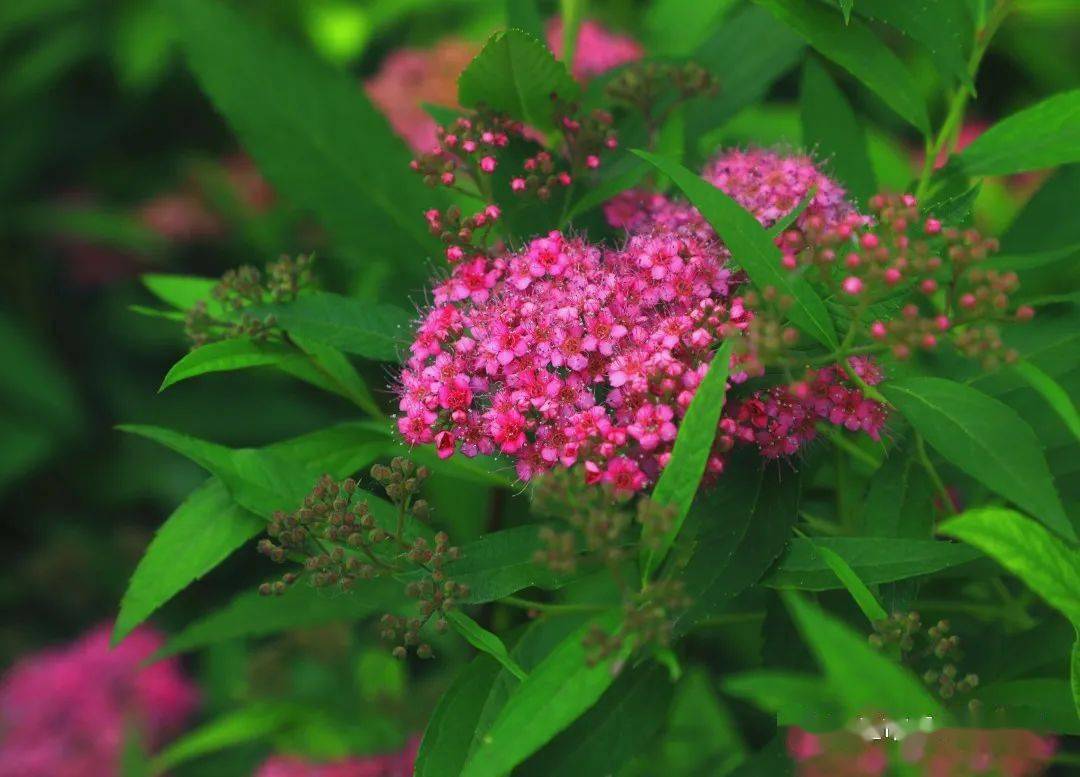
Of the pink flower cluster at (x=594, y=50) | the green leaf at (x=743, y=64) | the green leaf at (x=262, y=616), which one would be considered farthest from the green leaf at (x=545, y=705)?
the pink flower cluster at (x=594, y=50)

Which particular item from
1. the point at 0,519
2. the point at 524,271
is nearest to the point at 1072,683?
Answer: the point at 524,271

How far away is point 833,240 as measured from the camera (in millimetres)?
902

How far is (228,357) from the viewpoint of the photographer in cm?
110

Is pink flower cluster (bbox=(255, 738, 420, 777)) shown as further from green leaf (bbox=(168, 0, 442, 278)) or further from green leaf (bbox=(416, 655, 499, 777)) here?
green leaf (bbox=(168, 0, 442, 278))

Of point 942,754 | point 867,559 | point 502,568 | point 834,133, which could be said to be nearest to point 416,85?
point 834,133

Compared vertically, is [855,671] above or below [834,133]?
below

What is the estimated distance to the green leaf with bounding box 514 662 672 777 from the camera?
3.25 feet

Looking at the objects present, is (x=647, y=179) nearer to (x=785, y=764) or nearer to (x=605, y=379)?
(x=605, y=379)

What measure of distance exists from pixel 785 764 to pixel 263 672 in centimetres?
92

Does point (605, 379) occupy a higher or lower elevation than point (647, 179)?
lower

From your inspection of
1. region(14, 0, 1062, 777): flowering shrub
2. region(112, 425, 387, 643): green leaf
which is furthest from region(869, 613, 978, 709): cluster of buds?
region(112, 425, 387, 643): green leaf

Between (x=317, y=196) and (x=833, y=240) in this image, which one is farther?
(x=317, y=196)

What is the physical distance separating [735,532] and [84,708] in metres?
1.36

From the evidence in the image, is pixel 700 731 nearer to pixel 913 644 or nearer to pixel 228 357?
pixel 913 644
